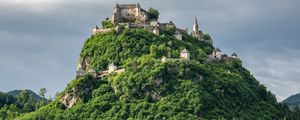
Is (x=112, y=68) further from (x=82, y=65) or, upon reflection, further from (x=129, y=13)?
(x=129, y=13)

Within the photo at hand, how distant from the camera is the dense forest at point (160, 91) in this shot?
456 ft

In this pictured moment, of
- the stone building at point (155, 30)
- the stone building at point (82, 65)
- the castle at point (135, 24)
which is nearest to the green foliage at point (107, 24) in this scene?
the castle at point (135, 24)

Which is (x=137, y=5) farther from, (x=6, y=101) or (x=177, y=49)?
(x=6, y=101)

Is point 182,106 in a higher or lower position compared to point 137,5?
lower

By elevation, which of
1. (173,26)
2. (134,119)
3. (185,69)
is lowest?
(134,119)

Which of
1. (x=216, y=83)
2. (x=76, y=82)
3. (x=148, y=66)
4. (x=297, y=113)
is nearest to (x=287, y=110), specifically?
(x=297, y=113)

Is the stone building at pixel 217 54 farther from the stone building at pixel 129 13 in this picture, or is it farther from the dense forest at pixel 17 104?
the dense forest at pixel 17 104

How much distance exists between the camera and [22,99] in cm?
19162

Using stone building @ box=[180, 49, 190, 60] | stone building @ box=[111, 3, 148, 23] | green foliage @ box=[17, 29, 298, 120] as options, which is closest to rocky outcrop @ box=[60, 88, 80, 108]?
green foliage @ box=[17, 29, 298, 120]

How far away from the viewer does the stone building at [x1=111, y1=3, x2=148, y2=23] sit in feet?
571

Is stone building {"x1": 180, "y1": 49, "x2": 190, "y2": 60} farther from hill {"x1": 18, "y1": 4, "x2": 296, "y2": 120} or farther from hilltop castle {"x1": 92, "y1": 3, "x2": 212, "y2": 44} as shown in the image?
hilltop castle {"x1": 92, "y1": 3, "x2": 212, "y2": 44}

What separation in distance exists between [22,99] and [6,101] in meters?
4.42

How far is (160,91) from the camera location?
466ft

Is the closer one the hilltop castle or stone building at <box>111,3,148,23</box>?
the hilltop castle
